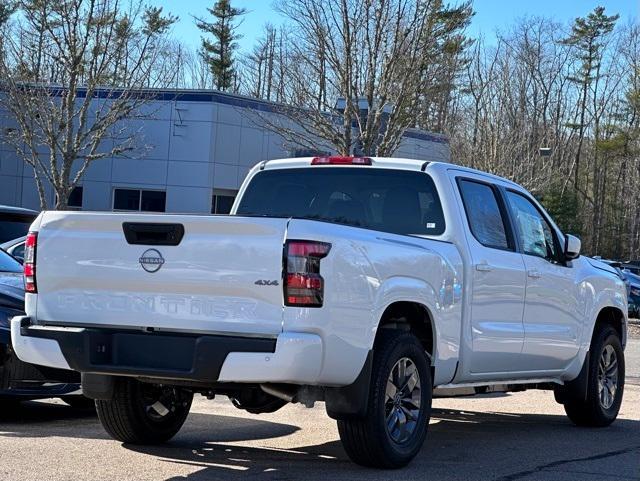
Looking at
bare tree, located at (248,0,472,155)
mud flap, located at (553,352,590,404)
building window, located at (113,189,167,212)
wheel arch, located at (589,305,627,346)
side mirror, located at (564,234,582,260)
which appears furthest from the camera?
building window, located at (113,189,167,212)

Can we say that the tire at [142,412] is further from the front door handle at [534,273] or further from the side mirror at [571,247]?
the side mirror at [571,247]

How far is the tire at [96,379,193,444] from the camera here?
24.1 ft

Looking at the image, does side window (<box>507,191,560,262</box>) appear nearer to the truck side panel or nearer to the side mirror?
the side mirror

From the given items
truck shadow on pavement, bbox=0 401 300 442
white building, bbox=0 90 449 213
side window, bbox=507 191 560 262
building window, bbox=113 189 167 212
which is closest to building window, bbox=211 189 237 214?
white building, bbox=0 90 449 213

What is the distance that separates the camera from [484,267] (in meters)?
7.71

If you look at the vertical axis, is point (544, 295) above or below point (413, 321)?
above

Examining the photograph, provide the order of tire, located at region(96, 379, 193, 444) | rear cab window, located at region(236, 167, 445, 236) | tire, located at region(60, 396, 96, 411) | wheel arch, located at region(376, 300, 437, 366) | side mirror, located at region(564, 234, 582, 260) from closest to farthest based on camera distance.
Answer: wheel arch, located at region(376, 300, 437, 366) < tire, located at region(96, 379, 193, 444) < rear cab window, located at region(236, 167, 445, 236) < side mirror, located at region(564, 234, 582, 260) < tire, located at region(60, 396, 96, 411)

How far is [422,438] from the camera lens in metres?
6.98

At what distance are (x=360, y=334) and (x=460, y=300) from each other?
1.36 meters

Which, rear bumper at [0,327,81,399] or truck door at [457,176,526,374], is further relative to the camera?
rear bumper at [0,327,81,399]

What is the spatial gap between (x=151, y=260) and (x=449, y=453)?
2686mm

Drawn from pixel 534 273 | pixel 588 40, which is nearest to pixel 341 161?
pixel 534 273

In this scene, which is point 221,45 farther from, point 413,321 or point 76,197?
point 413,321

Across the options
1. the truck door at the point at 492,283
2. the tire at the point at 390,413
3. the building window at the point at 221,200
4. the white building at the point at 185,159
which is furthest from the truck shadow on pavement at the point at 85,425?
the building window at the point at 221,200
